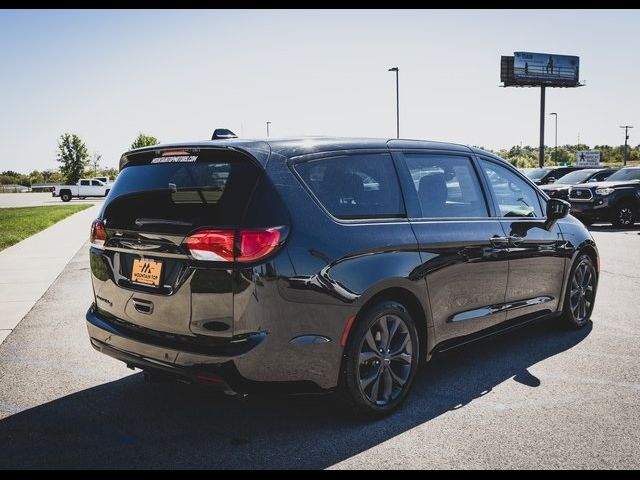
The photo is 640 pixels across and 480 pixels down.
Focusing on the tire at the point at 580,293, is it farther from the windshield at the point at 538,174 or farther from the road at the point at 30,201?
the road at the point at 30,201

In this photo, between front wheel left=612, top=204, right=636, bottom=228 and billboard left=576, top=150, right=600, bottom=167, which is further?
billboard left=576, top=150, right=600, bottom=167

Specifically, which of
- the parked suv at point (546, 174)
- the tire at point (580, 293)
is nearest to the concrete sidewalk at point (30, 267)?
the tire at point (580, 293)

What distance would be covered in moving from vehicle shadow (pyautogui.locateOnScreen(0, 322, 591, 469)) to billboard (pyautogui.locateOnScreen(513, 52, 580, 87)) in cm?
5919

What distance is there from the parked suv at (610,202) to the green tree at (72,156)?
73.7 m

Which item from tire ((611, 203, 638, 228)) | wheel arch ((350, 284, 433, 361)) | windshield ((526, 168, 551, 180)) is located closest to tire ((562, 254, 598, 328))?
wheel arch ((350, 284, 433, 361))

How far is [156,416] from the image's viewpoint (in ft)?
12.5

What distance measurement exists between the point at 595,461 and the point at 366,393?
1.30m

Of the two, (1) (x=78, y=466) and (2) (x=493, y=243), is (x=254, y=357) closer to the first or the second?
(1) (x=78, y=466)

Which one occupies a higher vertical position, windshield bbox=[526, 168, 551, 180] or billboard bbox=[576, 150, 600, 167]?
billboard bbox=[576, 150, 600, 167]

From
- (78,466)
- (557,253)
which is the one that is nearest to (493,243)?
(557,253)

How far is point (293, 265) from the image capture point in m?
3.21

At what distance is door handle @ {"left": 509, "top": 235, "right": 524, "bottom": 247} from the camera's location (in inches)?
189

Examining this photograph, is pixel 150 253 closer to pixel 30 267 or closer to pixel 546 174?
pixel 30 267

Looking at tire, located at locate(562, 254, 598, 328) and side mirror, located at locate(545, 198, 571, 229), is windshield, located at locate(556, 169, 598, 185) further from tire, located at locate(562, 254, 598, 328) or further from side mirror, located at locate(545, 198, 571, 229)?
side mirror, located at locate(545, 198, 571, 229)
